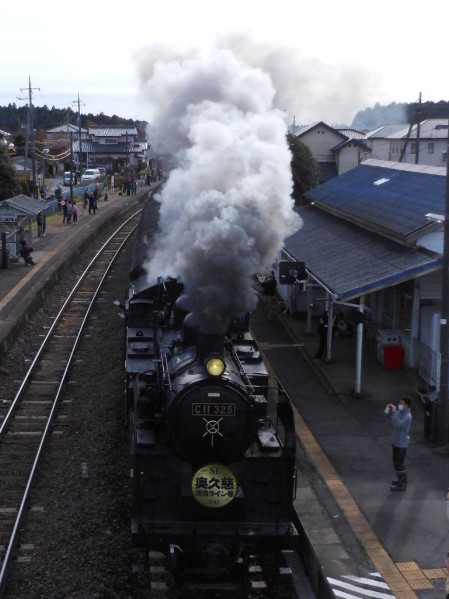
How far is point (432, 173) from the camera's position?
61.3 ft

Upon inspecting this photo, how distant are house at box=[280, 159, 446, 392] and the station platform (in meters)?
0.85

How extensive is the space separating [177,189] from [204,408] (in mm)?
6713

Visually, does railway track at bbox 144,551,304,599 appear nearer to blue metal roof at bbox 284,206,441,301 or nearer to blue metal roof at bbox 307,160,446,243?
blue metal roof at bbox 284,206,441,301

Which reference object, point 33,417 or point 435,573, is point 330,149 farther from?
point 435,573

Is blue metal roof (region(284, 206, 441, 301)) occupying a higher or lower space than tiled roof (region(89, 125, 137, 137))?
lower

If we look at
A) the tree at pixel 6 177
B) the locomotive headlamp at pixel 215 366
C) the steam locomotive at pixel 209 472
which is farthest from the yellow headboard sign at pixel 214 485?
the tree at pixel 6 177

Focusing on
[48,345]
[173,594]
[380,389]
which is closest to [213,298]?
[173,594]

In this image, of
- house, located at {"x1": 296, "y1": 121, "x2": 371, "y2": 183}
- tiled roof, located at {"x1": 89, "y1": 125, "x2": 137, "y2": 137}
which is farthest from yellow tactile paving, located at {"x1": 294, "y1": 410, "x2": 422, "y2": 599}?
tiled roof, located at {"x1": 89, "y1": 125, "x2": 137, "y2": 137}

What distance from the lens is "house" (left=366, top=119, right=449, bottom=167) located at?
54.7 m

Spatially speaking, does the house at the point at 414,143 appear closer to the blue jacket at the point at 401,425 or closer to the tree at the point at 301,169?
the tree at the point at 301,169

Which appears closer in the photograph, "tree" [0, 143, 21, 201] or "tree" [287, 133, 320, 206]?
"tree" [287, 133, 320, 206]

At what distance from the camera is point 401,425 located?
9.86 m

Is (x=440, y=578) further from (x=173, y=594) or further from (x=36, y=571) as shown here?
(x=36, y=571)

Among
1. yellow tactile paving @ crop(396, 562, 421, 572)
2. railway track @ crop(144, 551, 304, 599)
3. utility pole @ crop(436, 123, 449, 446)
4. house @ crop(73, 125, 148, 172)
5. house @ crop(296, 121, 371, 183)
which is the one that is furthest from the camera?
house @ crop(73, 125, 148, 172)
